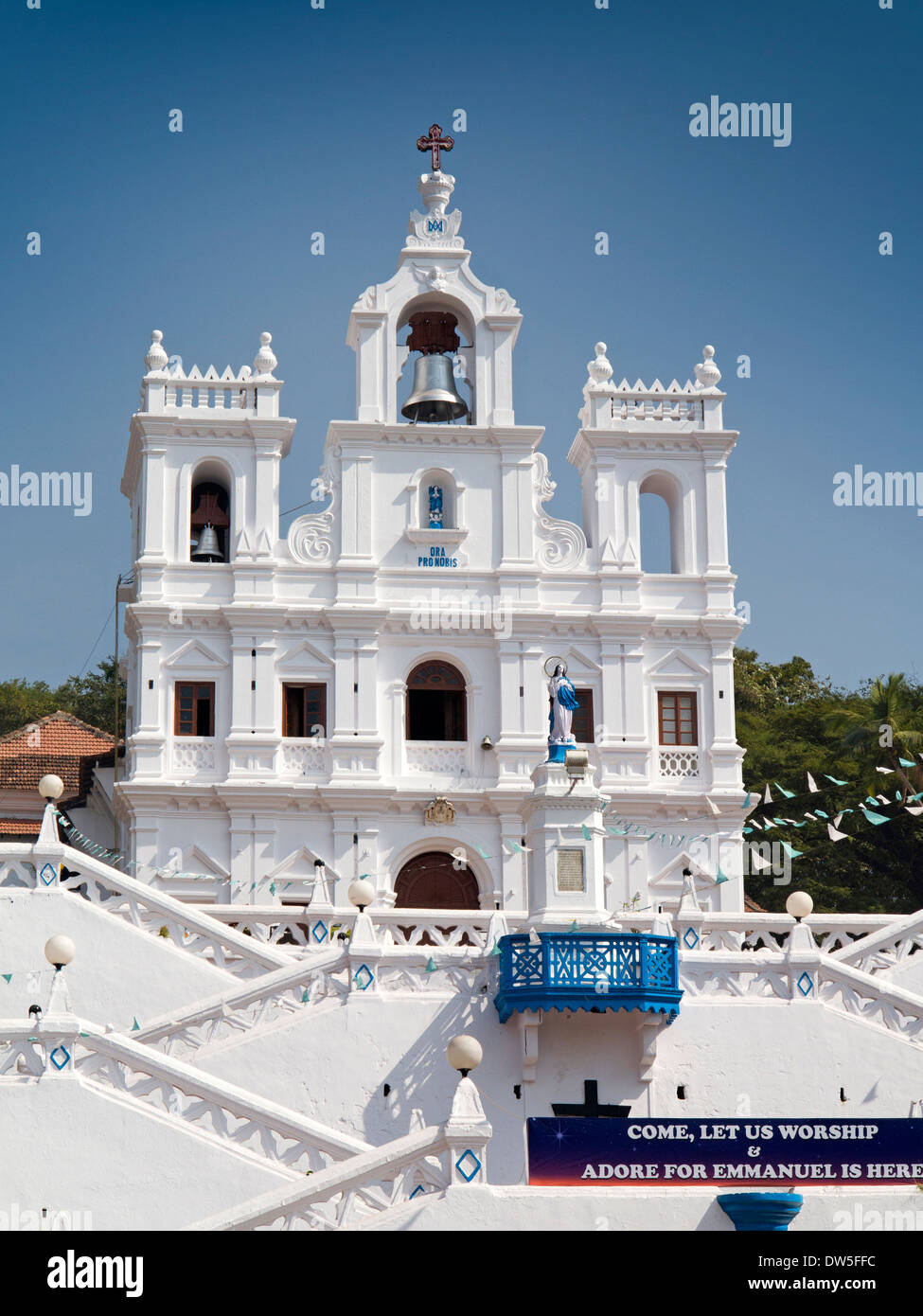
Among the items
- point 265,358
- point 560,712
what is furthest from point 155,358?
point 560,712

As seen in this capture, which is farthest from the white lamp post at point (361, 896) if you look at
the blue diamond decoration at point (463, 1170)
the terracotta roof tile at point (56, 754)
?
the terracotta roof tile at point (56, 754)

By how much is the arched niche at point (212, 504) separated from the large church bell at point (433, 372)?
13.6 ft

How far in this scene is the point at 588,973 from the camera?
28.8 metres

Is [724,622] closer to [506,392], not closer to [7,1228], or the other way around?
[506,392]

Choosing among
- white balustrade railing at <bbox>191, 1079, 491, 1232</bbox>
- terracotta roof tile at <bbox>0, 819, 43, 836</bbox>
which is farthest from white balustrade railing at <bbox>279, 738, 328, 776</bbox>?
white balustrade railing at <bbox>191, 1079, 491, 1232</bbox>

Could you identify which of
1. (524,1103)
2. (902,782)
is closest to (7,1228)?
(524,1103)

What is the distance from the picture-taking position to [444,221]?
42.8m

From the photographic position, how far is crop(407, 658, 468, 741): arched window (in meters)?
40.9

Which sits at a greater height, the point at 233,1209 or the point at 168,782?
the point at 168,782

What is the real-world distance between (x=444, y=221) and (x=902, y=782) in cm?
1789

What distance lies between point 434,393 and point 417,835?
367 inches

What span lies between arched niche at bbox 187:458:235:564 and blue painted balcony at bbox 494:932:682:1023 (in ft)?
49.9

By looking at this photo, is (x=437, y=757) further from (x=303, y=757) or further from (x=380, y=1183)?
(x=380, y=1183)

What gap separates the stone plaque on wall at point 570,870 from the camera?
99.6 feet
